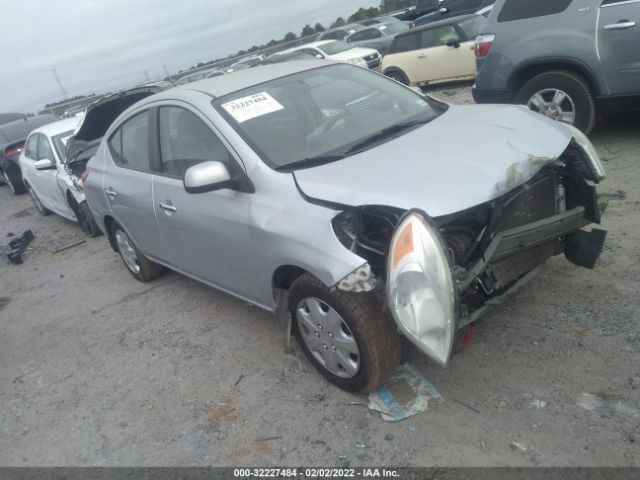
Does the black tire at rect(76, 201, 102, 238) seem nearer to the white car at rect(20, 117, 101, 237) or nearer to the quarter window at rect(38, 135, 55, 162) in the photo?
the white car at rect(20, 117, 101, 237)

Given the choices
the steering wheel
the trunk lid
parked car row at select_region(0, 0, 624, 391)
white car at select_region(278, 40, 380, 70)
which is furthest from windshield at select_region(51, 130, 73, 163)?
white car at select_region(278, 40, 380, 70)

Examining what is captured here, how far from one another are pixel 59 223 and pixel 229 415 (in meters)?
7.16

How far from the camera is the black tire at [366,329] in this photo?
261 centimetres

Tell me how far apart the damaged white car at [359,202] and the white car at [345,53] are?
40.8ft

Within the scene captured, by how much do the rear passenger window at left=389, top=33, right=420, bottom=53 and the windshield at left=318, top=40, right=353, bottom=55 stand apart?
15.1 ft

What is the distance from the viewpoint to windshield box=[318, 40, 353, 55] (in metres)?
16.6

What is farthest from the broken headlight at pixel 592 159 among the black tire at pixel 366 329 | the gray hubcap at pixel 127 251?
the gray hubcap at pixel 127 251

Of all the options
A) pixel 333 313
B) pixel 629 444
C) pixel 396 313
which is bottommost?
pixel 629 444

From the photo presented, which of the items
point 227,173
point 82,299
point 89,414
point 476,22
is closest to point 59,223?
point 82,299

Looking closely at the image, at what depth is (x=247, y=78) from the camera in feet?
12.6

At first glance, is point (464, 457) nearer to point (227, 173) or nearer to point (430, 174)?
point (430, 174)

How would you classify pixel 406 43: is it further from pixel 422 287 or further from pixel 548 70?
pixel 422 287

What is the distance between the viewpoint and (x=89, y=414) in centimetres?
340

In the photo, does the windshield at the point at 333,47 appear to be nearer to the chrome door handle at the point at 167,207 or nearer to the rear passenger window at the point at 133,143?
the rear passenger window at the point at 133,143
